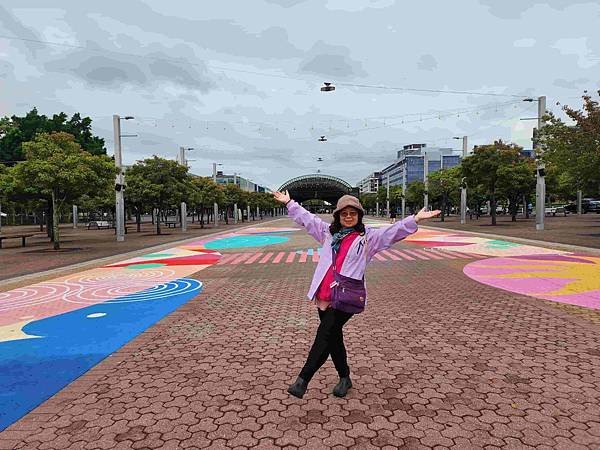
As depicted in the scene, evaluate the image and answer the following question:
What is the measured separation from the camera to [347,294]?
3668mm

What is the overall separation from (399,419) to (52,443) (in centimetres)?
272

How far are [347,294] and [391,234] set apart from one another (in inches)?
27.5

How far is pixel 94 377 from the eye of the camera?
184 inches

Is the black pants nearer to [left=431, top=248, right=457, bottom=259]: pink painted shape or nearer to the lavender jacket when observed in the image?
the lavender jacket

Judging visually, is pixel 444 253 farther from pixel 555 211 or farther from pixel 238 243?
pixel 555 211

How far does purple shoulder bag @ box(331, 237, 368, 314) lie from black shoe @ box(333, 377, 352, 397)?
0.81m

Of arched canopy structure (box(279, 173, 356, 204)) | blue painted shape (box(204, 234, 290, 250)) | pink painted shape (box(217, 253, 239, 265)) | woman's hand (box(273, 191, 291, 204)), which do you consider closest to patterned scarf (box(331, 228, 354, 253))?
woman's hand (box(273, 191, 291, 204))

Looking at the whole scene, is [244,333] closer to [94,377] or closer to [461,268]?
[94,377]

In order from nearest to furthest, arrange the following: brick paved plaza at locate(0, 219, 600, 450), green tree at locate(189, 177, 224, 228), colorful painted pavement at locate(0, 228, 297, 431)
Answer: brick paved plaza at locate(0, 219, 600, 450) < colorful painted pavement at locate(0, 228, 297, 431) < green tree at locate(189, 177, 224, 228)

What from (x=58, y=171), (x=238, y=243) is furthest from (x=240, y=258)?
(x=58, y=171)

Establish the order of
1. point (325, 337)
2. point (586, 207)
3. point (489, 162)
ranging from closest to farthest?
point (325, 337), point (489, 162), point (586, 207)

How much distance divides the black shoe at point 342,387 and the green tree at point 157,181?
26516 millimetres

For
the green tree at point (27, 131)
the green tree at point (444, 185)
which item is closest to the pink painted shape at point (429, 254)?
the green tree at point (444, 185)

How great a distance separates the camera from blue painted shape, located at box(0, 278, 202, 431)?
14.0 feet
